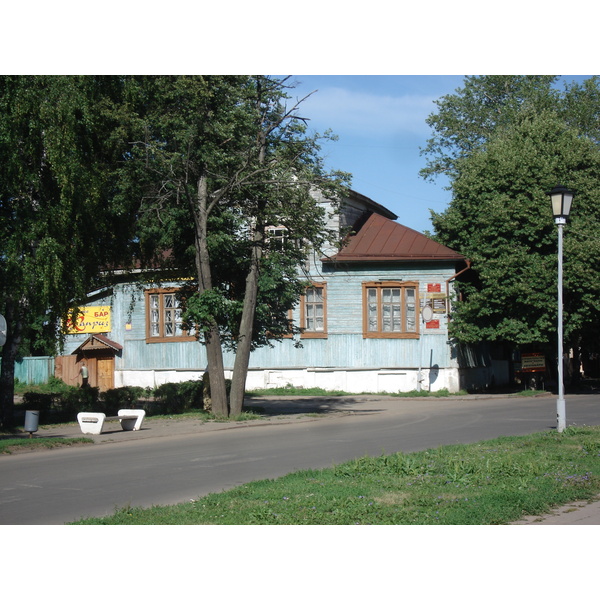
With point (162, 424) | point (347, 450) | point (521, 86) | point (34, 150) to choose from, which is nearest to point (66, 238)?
point (34, 150)

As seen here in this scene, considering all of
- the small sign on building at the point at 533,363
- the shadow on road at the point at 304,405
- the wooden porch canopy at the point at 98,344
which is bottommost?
the shadow on road at the point at 304,405

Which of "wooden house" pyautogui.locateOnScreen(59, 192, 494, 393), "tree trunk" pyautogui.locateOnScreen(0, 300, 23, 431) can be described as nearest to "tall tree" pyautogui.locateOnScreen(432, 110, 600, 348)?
"wooden house" pyautogui.locateOnScreen(59, 192, 494, 393)

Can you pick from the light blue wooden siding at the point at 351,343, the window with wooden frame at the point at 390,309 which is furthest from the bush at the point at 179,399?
the window with wooden frame at the point at 390,309

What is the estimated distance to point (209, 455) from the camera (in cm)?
1506

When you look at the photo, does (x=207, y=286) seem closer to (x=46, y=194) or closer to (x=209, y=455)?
(x=46, y=194)

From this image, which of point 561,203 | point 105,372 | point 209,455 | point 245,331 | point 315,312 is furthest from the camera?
A: point 105,372

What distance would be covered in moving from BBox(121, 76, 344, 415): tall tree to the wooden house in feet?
39.1

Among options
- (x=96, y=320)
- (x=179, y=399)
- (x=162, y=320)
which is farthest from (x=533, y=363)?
(x=96, y=320)

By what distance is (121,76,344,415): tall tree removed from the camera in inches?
875

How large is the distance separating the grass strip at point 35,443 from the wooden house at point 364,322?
18.4 metres

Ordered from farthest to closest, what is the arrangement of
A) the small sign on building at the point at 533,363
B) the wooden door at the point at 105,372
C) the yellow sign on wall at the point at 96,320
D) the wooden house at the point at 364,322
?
the yellow sign on wall at the point at 96,320 → the wooden door at the point at 105,372 → the wooden house at the point at 364,322 → the small sign on building at the point at 533,363

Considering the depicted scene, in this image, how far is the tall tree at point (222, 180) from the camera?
22219 mm

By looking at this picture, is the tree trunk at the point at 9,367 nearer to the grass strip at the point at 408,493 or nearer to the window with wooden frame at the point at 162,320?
the grass strip at the point at 408,493

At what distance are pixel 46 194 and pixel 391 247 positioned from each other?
21044mm
